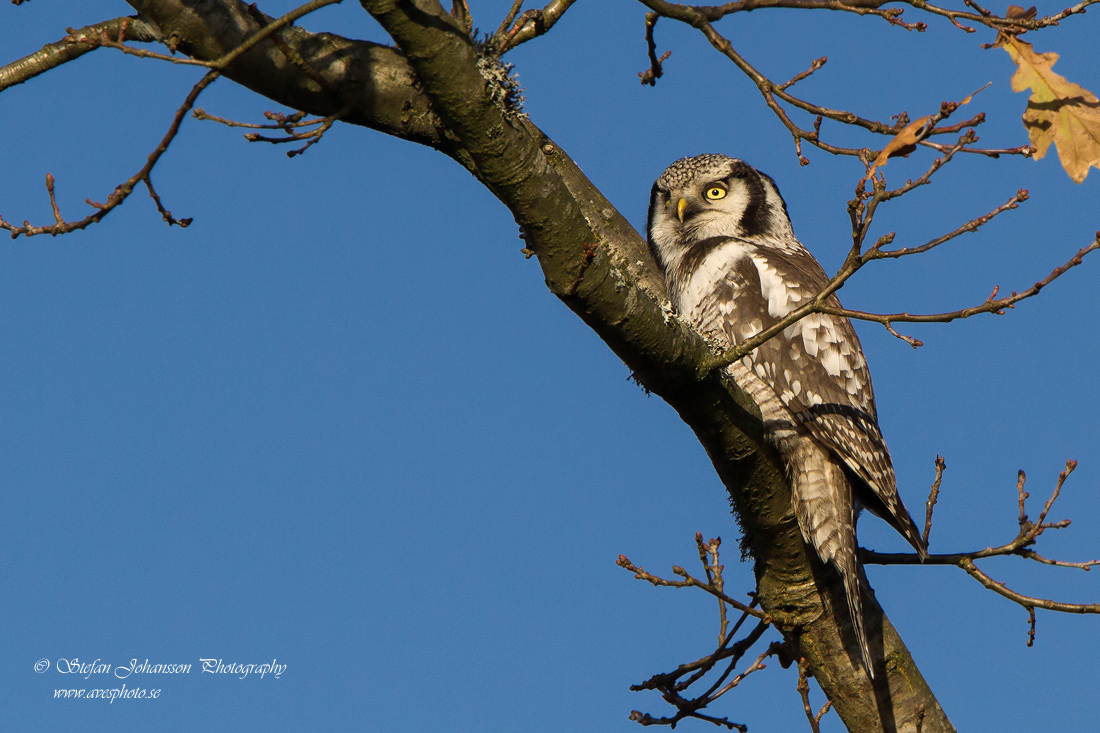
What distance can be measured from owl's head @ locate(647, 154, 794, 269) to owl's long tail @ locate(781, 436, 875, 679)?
74.7 inches

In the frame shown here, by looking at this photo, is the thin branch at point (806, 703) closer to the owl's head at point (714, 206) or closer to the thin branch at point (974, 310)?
the thin branch at point (974, 310)

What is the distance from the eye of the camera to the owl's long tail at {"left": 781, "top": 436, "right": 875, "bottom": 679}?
406 cm

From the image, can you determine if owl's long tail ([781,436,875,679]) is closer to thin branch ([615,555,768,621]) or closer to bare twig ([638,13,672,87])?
thin branch ([615,555,768,621])

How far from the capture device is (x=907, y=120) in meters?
2.99

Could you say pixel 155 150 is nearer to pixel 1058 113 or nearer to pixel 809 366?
pixel 1058 113

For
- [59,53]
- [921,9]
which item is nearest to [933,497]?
[921,9]

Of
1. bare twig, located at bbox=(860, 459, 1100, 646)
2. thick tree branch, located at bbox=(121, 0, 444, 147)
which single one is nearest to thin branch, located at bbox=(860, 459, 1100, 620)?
bare twig, located at bbox=(860, 459, 1100, 646)

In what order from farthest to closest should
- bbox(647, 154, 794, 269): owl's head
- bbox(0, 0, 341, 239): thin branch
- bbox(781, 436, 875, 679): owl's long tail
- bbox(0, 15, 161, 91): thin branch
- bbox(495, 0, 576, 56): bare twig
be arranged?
bbox(647, 154, 794, 269): owl's head
bbox(781, 436, 875, 679): owl's long tail
bbox(495, 0, 576, 56): bare twig
bbox(0, 15, 161, 91): thin branch
bbox(0, 0, 341, 239): thin branch

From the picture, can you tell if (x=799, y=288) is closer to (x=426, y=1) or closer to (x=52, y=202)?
(x=426, y=1)

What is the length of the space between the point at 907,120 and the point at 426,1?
1533 millimetres

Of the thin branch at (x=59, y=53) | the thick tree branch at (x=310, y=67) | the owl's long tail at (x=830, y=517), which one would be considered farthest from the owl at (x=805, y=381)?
the thin branch at (x=59, y=53)

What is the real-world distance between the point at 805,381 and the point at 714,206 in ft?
5.57

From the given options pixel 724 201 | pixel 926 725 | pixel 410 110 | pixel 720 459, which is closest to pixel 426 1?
pixel 410 110

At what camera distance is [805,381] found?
486 centimetres
